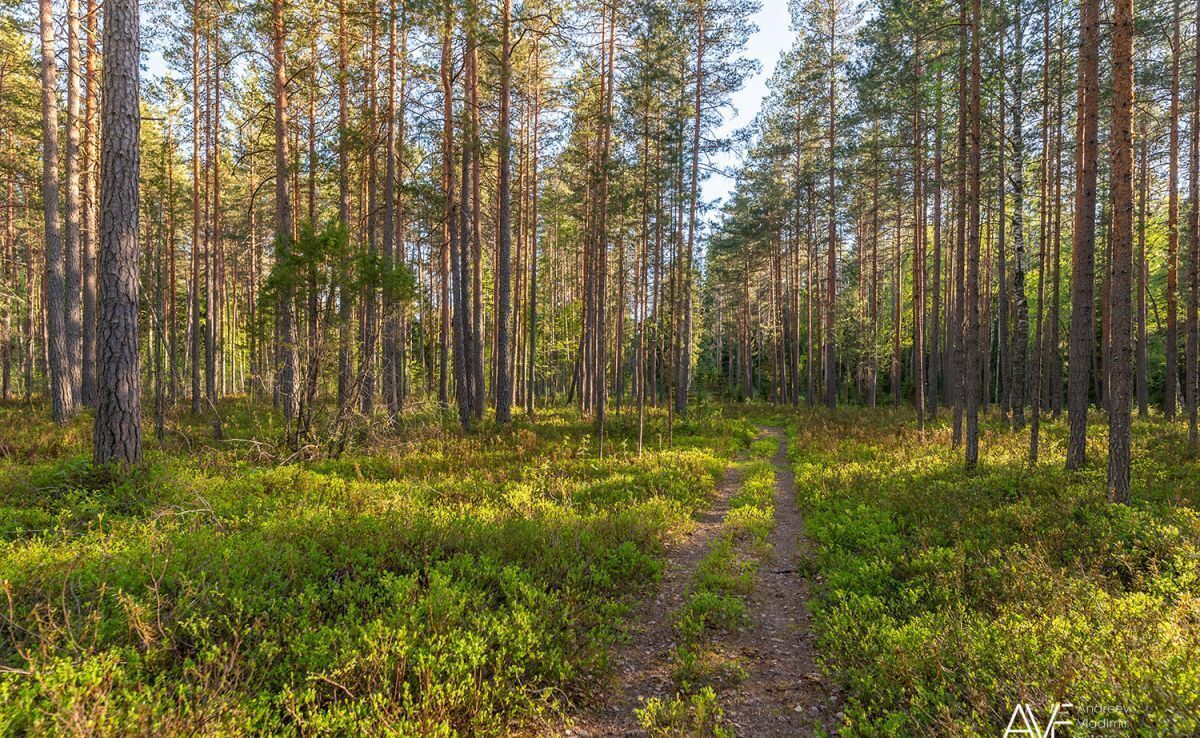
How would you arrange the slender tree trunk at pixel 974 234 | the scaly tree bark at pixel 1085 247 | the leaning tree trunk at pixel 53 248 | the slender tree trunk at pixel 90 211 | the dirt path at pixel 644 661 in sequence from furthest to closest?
the slender tree trunk at pixel 90 211 → the leaning tree trunk at pixel 53 248 → the slender tree trunk at pixel 974 234 → the scaly tree bark at pixel 1085 247 → the dirt path at pixel 644 661

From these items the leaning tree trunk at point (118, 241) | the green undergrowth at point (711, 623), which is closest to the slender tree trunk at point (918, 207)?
the green undergrowth at point (711, 623)

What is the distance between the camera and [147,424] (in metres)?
13.0

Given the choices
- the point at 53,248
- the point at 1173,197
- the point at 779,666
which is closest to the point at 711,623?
the point at 779,666

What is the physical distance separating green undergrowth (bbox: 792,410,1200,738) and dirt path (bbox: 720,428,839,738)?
0.24 m

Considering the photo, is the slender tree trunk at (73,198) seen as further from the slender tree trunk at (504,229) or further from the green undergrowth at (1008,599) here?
the green undergrowth at (1008,599)

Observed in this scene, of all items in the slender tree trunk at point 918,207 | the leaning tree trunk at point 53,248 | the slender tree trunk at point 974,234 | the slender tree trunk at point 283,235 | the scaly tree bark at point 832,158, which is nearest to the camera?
the slender tree trunk at point 974,234

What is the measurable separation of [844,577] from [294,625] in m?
5.59

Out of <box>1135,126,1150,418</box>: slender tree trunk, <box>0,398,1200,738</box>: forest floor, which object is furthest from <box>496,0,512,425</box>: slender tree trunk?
<box>1135,126,1150,418</box>: slender tree trunk

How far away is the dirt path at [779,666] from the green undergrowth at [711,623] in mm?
138

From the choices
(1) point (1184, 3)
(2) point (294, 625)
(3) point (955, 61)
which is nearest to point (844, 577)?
(2) point (294, 625)

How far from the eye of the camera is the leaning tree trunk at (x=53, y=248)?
42.3 feet

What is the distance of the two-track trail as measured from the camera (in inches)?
142

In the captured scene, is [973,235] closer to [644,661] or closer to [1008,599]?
[1008,599]

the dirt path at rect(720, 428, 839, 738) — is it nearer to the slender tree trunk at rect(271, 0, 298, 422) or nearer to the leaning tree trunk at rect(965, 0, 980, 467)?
the leaning tree trunk at rect(965, 0, 980, 467)
